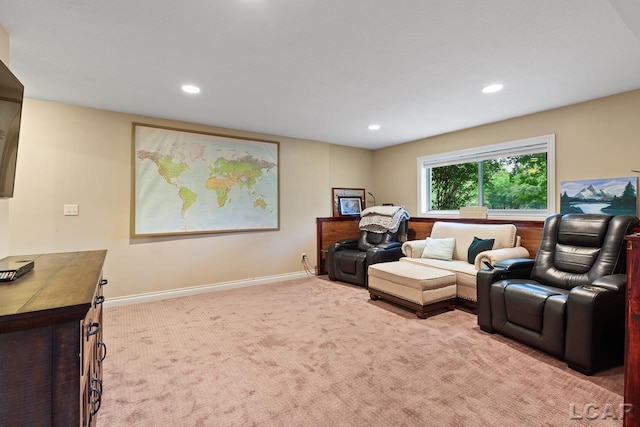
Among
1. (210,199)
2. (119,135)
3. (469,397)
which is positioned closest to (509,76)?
(469,397)

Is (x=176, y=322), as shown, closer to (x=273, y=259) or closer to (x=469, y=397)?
(x=273, y=259)

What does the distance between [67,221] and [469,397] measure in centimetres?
405

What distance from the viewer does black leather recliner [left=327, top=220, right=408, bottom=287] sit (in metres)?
4.28

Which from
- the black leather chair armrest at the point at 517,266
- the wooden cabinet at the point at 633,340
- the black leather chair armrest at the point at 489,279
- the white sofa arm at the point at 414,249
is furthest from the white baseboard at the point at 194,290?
the wooden cabinet at the point at 633,340

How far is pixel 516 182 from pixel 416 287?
2.08 metres

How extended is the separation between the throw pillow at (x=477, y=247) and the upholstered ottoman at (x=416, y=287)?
1.52ft

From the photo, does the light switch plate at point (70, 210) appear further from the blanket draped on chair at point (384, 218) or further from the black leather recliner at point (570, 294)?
the black leather recliner at point (570, 294)

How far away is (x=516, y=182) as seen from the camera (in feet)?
12.9

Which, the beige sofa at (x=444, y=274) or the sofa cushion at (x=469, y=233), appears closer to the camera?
the beige sofa at (x=444, y=274)

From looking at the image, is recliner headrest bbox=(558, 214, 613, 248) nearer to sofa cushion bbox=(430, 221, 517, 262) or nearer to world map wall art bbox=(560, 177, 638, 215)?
world map wall art bbox=(560, 177, 638, 215)

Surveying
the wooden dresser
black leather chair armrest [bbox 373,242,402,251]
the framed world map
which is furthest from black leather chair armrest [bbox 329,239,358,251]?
the wooden dresser

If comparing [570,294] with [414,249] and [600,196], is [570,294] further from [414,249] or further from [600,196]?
[414,249]

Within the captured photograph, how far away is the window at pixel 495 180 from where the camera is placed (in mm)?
3660

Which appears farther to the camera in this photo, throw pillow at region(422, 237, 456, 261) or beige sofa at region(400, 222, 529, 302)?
throw pillow at region(422, 237, 456, 261)
